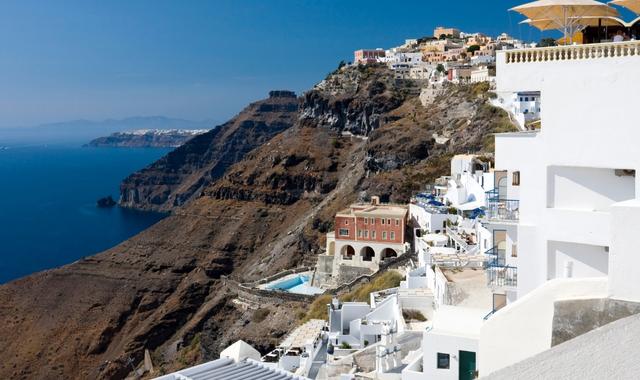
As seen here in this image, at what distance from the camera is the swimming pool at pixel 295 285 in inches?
1658

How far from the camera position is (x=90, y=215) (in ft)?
472

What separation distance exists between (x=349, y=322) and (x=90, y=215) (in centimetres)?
13266

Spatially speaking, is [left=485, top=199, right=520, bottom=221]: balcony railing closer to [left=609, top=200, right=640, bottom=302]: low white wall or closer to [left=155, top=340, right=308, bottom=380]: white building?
[left=155, top=340, right=308, bottom=380]: white building

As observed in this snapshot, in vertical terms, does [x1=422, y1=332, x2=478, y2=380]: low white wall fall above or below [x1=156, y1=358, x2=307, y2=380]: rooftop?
above

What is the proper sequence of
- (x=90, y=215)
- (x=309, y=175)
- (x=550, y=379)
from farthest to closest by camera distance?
(x=90, y=215)
(x=309, y=175)
(x=550, y=379)

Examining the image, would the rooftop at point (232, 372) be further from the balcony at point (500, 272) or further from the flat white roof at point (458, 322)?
the balcony at point (500, 272)

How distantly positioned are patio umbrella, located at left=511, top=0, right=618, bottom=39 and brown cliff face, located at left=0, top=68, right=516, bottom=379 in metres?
27.7

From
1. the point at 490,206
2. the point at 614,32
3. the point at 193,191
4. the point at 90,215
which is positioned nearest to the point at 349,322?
the point at 490,206

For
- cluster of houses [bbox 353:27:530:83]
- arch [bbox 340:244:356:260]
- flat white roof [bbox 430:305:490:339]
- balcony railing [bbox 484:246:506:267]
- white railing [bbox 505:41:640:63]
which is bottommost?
arch [bbox 340:244:356:260]

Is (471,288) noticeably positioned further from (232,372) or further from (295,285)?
(295,285)

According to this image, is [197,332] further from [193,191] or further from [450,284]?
[193,191]

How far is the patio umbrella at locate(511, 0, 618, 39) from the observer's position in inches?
390

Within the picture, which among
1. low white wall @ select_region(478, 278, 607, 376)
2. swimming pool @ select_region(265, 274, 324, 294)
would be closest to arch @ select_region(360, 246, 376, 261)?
swimming pool @ select_region(265, 274, 324, 294)

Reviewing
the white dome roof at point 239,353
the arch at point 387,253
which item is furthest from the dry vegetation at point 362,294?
the white dome roof at point 239,353
